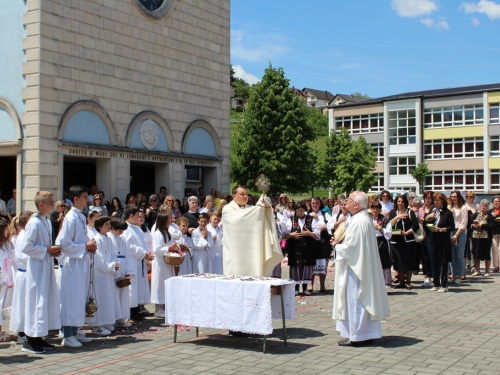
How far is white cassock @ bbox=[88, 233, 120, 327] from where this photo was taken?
9398 millimetres

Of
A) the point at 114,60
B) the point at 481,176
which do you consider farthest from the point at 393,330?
the point at 481,176

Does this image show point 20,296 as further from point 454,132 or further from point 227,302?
point 454,132

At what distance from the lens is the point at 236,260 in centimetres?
935

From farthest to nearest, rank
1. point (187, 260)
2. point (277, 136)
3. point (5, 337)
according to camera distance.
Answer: point (277, 136)
point (187, 260)
point (5, 337)

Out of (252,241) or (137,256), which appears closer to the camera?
(252,241)

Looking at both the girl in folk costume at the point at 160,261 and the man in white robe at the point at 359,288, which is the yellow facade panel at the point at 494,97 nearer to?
the girl in folk costume at the point at 160,261

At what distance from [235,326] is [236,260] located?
1.33 m

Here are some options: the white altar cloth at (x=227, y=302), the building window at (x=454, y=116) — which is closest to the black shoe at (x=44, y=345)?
the white altar cloth at (x=227, y=302)

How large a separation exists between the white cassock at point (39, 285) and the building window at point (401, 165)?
57.0 m

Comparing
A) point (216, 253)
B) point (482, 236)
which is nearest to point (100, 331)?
point (216, 253)

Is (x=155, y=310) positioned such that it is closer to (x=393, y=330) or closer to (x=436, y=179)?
(x=393, y=330)

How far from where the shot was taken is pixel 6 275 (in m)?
9.66

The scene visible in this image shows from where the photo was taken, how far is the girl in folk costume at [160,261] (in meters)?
11.1

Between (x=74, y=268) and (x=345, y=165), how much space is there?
42.6 meters
